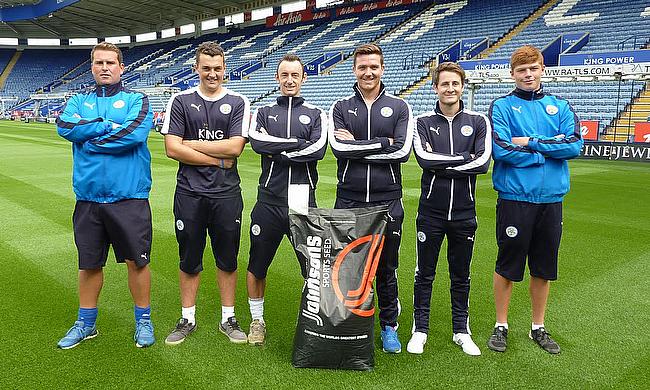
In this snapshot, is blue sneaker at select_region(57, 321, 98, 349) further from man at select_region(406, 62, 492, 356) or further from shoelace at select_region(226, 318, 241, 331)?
man at select_region(406, 62, 492, 356)

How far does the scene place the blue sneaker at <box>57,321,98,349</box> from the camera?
3.30 meters

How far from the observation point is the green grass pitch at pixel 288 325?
2961 millimetres

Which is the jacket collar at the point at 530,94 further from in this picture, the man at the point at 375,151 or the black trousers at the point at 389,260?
the black trousers at the point at 389,260

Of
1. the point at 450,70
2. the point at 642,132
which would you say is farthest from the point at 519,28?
the point at 450,70

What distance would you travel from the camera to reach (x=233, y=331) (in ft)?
11.5

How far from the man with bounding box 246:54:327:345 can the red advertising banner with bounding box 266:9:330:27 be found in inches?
1445

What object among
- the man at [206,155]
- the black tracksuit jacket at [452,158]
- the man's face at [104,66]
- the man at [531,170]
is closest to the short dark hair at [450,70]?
the black tracksuit jacket at [452,158]

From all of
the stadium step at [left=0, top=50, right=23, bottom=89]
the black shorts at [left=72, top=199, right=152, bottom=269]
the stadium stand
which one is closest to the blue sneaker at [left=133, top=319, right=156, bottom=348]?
the black shorts at [left=72, top=199, right=152, bottom=269]

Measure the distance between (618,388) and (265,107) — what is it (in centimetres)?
274

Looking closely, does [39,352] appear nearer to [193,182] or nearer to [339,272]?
[193,182]

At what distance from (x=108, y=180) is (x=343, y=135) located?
1.53 metres

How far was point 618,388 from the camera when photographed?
113 inches

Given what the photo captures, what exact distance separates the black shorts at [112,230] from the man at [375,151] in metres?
1.33

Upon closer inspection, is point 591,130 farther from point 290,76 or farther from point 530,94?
point 290,76
